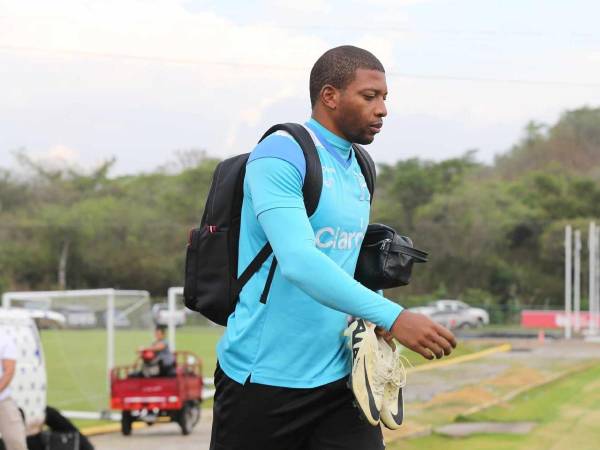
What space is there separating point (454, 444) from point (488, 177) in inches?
3994

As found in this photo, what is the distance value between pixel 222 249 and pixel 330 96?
1.86 feet

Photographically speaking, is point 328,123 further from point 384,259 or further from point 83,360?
point 83,360

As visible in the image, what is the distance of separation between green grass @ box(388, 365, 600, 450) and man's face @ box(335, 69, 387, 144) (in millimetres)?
9058

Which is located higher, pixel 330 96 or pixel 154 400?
pixel 330 96

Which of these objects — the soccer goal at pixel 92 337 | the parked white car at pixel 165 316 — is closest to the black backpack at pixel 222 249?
the soccer goal at pixel 92 337

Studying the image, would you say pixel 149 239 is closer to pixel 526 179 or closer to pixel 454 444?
pixel 526 179

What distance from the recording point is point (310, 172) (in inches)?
159

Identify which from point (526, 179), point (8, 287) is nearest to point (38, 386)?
point (8, 287)

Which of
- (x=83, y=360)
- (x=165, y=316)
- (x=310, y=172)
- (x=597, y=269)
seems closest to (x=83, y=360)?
(x=83, y=360)

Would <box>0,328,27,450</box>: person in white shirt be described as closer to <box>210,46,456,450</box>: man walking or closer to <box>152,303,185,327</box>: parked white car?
<box>210,46,456,450</box>: man walking

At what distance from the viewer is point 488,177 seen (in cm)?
11412

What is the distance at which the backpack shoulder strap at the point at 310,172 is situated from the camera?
13.2ft

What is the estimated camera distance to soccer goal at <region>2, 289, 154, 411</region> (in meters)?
28.3

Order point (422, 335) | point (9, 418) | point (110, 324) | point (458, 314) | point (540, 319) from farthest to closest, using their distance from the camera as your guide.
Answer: point (540, 319) < point (458, 314) < point (110, 324) < point (9, 418) < point (422, 335)
